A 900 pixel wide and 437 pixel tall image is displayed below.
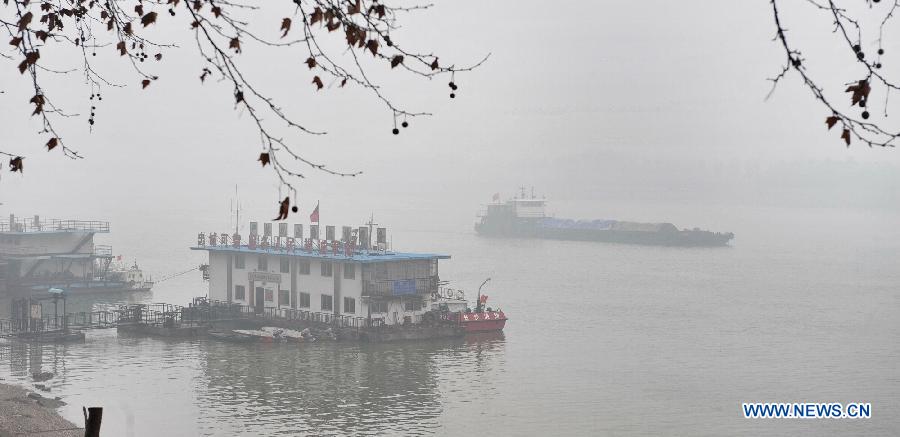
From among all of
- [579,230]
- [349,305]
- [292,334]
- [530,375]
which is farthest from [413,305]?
[579,230]

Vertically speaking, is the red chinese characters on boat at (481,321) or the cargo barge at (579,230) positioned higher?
the cargo barge at (579,230)

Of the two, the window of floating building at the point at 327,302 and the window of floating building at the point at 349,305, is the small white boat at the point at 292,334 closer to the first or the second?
the window of floating building at the point at 327,302

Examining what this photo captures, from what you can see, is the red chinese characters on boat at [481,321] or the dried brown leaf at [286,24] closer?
the dried brown leaf at [286,24]

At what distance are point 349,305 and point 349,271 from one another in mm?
1918

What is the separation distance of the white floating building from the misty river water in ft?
9.57

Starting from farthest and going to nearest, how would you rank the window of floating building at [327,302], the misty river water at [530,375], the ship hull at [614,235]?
the ship hull at [614,235]
the window of floating building at [327,302]
the misty river water at [530,375]

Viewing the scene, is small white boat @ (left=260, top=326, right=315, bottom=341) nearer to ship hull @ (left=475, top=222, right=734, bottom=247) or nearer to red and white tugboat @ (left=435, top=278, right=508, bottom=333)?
red and white tugboat @ (left=435, top=278, right=508, bottom=333)

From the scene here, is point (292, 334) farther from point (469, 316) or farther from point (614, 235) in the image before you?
point (614, 235)

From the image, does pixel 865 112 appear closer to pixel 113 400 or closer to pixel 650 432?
pixel 650 432

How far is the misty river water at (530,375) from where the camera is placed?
1566 inches

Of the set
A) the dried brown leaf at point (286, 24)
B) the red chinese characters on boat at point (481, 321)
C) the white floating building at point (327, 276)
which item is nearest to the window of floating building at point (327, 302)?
the white floating building at point (327, 276)

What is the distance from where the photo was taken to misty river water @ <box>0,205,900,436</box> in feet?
131

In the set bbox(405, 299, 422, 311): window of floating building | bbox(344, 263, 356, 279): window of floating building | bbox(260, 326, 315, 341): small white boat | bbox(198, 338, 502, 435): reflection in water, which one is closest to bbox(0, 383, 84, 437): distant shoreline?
bbox(198, 338, 502, 435): reflection in water

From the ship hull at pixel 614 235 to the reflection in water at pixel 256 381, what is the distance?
103 metres
